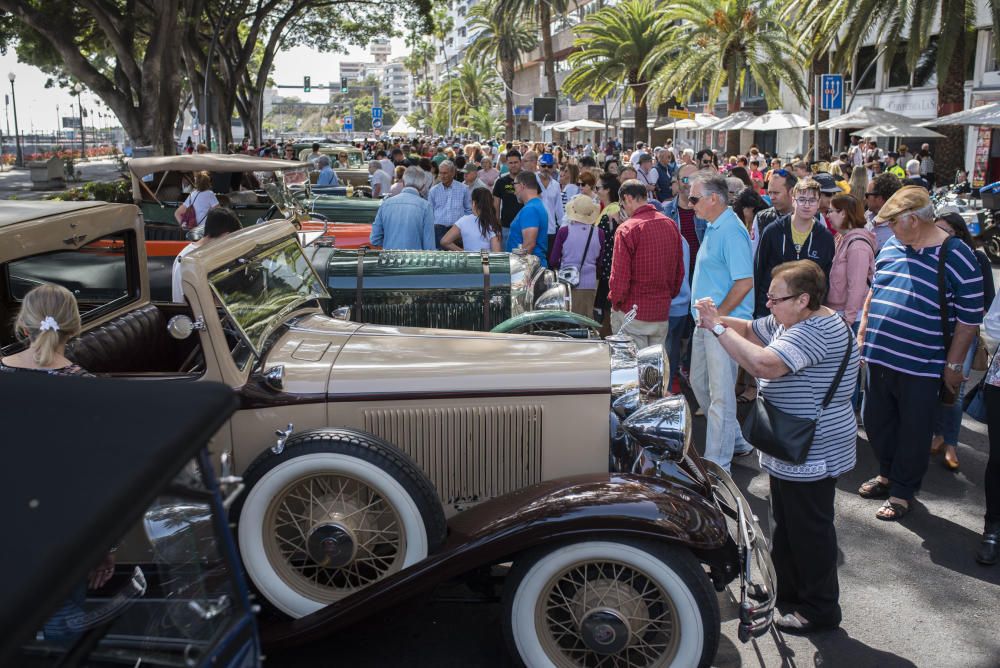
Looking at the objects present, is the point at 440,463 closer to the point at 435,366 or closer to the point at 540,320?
the point at 435,366

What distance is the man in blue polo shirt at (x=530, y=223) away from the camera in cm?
838

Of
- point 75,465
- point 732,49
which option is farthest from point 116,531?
point 732,49

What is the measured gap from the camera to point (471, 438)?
4062mm

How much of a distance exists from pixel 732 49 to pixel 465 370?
2455cm

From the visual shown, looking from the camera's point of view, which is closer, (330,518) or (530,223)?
(330,518)

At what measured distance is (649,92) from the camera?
102ft

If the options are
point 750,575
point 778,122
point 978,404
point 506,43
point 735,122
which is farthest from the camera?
point 506,43

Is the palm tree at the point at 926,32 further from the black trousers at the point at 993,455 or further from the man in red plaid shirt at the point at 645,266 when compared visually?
the black trousers at the point at 993,455

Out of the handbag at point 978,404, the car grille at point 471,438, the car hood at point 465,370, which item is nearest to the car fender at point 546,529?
the car grille at point 471,438

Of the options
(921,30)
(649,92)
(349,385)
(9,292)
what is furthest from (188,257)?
(649,92)

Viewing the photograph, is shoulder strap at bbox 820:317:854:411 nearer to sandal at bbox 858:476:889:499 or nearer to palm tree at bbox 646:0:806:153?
sandal at bbox 858:476:889:499

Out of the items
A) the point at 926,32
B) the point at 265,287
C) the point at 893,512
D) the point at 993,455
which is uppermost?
the point at 926,32

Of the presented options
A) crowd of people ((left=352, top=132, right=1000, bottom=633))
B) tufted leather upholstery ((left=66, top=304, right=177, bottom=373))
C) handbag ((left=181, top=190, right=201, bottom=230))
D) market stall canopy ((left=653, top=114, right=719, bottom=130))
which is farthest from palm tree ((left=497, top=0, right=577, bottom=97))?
tufted leather upholstery ((left=66, top=304, right=177, bottom=373))

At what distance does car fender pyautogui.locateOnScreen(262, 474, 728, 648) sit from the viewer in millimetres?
3355
